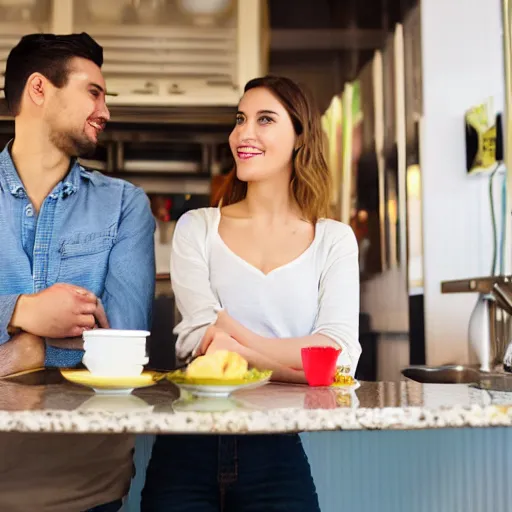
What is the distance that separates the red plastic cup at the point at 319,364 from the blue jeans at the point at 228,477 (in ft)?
0.54

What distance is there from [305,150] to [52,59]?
3.03 ft

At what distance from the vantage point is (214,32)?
3168 millimetres

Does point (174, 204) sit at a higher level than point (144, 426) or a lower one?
higher

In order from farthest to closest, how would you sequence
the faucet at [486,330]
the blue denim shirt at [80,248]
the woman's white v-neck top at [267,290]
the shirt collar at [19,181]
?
the faucet at [486,330]
the shirt collar at [19,181]
the blue denim shirt at [80,248]
the woman's white v-neck top at [267,290]

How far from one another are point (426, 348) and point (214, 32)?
1627 mm

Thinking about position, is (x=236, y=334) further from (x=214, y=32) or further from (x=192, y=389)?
(x=214, y=32)

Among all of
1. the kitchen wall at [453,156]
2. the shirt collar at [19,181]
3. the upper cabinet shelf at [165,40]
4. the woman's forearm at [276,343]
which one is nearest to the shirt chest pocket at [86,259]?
the shirt collar at [19,181]

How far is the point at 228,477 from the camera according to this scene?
1188 millimetres

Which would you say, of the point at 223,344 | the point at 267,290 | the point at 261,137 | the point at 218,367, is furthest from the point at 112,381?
the point at 261,137

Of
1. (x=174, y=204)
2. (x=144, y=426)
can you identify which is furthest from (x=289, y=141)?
(x=174, y=204)

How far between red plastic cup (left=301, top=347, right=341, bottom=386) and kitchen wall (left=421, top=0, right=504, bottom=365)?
5.61ft

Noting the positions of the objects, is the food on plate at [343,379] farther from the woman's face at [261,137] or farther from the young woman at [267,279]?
the woman's face at [261,137]

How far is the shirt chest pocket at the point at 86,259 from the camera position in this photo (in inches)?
78.1

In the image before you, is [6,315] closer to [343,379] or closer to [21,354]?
[21,354]
